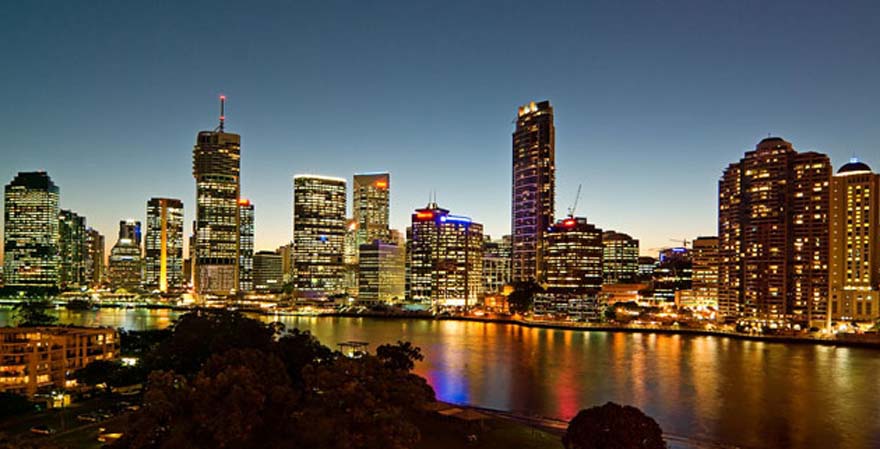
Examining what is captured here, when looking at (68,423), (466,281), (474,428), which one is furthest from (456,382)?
(466,281)

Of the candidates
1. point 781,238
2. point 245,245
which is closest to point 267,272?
point 245,245

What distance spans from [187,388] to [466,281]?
100 meters

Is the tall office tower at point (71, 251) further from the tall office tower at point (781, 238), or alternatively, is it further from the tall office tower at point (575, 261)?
the tall office tower at point (781, 238)

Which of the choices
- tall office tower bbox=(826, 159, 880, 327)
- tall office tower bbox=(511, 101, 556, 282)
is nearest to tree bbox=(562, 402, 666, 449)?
tall office tower bbox=(826, 159, 880, 327)

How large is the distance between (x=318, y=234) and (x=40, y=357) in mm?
106693

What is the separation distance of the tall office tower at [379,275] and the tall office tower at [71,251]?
71529mm

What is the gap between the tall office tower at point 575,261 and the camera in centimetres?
8638

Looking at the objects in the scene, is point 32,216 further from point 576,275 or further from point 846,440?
point 846,440

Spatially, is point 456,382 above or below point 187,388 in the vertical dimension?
below

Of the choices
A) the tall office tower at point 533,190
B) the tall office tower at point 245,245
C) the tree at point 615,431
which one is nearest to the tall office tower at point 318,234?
the tall office tower at point 245,245

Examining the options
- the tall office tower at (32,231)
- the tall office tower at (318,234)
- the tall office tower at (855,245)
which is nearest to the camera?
the tall office tower at (855,245)

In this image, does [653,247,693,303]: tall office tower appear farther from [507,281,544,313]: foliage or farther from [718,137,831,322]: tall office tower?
[718,137,831,322]: tall office tower

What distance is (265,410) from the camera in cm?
1445

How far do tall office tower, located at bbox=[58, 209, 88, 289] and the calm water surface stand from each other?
111815 millimetres
